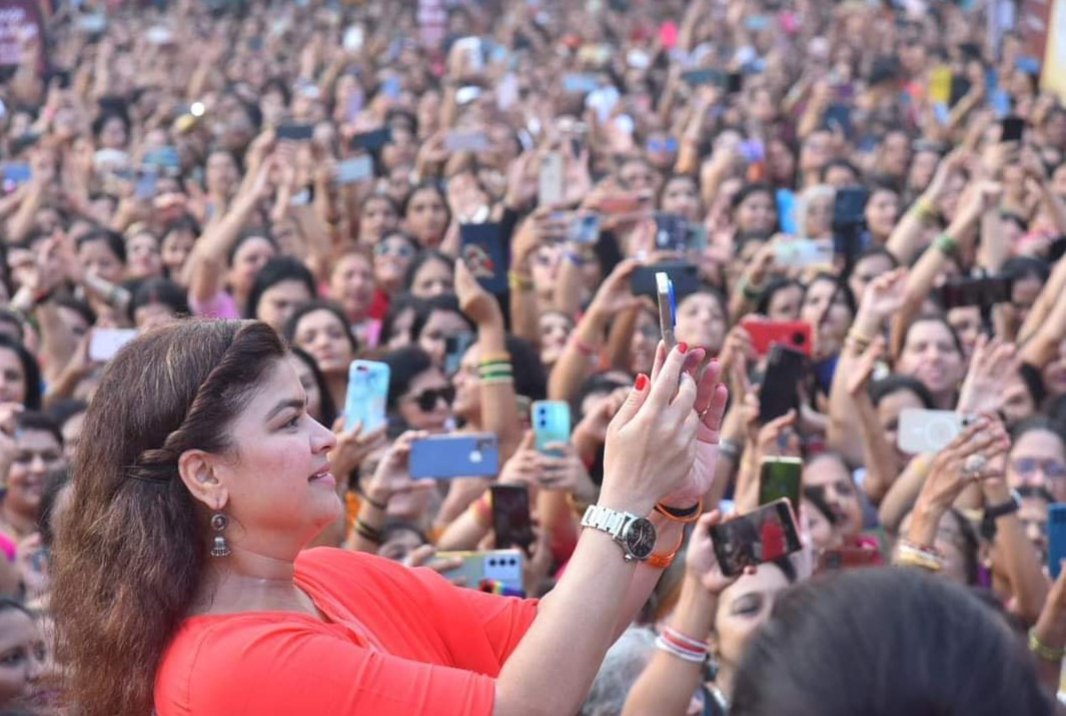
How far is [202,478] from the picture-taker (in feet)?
6.07

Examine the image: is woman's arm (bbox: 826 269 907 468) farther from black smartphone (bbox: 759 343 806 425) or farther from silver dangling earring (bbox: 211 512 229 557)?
silver dangling earring (bbox: 211 512 229 557)

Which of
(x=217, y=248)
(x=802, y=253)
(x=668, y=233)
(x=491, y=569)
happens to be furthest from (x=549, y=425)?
(x=802, y=253)

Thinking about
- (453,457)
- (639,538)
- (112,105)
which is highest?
(112,105)

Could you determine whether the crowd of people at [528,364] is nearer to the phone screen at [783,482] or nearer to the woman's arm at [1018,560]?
the woman's arm at [1018,560]

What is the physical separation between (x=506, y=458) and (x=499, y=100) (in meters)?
7.12

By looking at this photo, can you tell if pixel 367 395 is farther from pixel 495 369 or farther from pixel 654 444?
pixel 654 444

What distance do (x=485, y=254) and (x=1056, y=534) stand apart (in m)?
2.29

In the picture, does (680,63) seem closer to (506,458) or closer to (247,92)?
(247,92)

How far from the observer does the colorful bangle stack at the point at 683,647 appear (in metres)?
2.64

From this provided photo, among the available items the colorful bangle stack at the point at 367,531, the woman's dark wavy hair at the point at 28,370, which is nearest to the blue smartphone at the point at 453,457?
the colorful bangle stack at the point at 367,531

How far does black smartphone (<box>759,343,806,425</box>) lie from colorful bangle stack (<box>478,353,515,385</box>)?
0.76 m

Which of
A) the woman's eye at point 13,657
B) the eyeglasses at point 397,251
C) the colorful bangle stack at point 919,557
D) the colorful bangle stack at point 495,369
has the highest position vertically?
the eyeglasses at point 397,251

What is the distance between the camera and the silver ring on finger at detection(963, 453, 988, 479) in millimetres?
3371

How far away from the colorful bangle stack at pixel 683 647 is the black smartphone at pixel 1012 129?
573 centimetres
